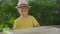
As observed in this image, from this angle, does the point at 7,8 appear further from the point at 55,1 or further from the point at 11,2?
the point at 55,1

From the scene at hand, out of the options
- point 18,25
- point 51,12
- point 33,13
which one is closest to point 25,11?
point 18,25

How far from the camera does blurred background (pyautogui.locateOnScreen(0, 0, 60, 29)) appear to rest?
1422mm

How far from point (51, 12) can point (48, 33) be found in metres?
0.82

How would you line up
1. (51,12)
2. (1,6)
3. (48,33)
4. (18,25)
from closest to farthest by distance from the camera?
(48,33) < (18,25) < (1,6) < (51,12)

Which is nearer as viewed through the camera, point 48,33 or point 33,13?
point 48,33

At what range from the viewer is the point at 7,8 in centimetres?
143

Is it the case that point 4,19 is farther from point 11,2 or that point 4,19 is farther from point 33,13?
point 33,13

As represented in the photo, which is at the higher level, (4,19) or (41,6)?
(41,6)

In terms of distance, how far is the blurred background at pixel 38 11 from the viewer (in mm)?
1422

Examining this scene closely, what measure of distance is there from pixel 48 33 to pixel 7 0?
0.80 metres

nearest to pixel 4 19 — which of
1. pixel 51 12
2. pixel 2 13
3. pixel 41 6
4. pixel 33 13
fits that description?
pixel 2 13

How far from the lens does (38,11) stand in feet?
4.91

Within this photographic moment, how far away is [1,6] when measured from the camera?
1416 millimetres

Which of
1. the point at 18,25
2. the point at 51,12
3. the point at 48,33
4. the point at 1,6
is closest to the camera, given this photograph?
the point at 48,33
